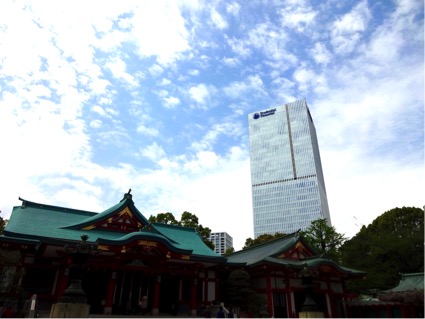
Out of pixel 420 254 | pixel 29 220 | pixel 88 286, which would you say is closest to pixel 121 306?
pixel 88 286

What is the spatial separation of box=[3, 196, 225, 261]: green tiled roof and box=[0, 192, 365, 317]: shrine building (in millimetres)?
59

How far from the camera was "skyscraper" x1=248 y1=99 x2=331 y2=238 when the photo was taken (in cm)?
11906

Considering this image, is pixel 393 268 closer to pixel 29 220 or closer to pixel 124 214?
pixel 124 214

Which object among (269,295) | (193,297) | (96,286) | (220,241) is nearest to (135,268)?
(96,286)

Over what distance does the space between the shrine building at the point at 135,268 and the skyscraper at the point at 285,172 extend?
312 feet

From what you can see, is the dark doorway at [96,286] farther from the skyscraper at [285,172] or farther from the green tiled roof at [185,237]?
the skyscraper at [285,172]

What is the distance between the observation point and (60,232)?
67.9ft

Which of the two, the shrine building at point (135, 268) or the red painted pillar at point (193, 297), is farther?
the red painted pillar at point (193, 297)

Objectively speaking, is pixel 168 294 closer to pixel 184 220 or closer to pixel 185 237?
pixel 185 237

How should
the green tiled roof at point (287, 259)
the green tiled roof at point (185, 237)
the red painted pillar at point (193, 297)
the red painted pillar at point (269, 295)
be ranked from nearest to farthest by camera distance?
A: the red painted pillar at point (193, 297)
the red painted pillar at point (269, 295)
the green tiled roof at point (287, 259)
the green tiled roof at point (185, 237)

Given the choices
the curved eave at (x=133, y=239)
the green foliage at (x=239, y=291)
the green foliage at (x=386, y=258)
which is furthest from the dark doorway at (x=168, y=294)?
the green foliage at (x=386, y=258)

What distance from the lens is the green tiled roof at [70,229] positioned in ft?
62.5

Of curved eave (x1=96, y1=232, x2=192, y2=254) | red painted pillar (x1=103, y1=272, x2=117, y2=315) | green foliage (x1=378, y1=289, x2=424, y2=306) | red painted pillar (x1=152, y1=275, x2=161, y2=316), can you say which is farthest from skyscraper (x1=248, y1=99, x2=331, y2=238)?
red painted pillar (x1=103, y1=272, x2=117, y2=315)

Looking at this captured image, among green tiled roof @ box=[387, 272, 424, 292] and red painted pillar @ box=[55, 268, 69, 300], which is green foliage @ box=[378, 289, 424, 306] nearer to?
green tiled roof @ box=[387, 272, 424, 292]
